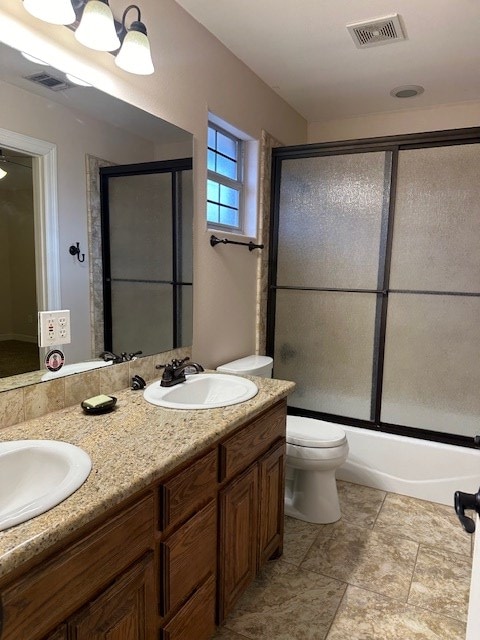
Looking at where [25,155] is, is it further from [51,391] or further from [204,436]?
[204,436]

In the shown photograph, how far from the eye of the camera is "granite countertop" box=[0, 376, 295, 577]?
2.58 feet

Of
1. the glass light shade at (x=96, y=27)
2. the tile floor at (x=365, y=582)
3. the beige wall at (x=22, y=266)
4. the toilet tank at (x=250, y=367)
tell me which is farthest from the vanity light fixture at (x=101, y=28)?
the tile floor at (x=365, y=582)

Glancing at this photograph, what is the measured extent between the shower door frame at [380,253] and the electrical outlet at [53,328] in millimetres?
1726

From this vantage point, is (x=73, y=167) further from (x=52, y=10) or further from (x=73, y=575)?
(x=73, y=575)

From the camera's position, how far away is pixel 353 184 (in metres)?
2.72

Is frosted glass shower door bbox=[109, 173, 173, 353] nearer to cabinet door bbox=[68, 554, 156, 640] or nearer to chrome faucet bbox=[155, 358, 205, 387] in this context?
chrome faucet bbox=[155, 358, 205, 387]

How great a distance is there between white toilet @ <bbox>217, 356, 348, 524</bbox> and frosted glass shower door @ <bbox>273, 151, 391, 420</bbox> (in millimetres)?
534

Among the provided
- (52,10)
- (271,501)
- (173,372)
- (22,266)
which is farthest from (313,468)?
(52,10)

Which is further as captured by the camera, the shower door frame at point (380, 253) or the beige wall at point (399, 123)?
the beige wall at point (399, 123)

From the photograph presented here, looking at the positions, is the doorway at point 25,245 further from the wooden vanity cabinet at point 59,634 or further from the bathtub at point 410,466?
the bathtub at point 410,466

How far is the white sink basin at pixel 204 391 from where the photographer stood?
5.42 feet

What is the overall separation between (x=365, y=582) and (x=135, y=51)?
2.30 meters

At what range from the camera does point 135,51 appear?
1.51 metres

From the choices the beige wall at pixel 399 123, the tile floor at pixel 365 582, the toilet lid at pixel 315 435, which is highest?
the beige wall at pixel 399 123
